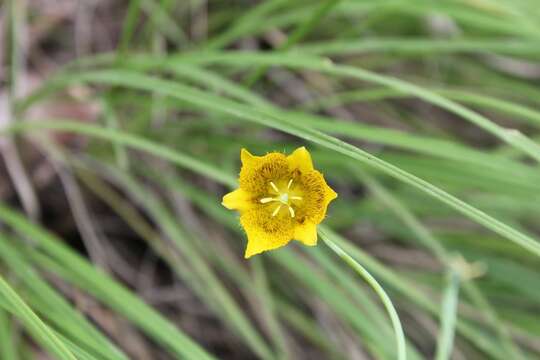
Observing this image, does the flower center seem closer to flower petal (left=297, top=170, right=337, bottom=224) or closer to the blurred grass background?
flower petal (left=297, top=170, right=337, bottom=224)

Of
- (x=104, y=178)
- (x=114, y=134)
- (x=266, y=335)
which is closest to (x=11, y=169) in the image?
(x=104, y=178)

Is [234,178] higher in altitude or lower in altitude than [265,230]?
higher

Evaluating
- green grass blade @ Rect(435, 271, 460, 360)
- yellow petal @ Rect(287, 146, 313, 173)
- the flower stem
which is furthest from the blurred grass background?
the flower stem

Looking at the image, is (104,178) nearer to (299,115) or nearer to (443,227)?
(299,115)

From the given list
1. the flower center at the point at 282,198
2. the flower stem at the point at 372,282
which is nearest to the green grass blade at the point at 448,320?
the flower stem at the point at 372,282

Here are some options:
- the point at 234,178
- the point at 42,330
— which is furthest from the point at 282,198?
the point at 42,330

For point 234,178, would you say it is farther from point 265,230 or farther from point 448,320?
point 448,320

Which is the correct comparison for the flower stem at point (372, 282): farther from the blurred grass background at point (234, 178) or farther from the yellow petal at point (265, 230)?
the blurred grass background at point (234, 178)
